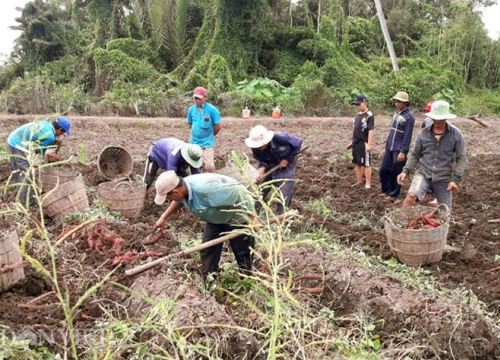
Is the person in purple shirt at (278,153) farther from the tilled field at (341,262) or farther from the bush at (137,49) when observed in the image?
the bush at (137,49)

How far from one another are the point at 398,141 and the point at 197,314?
166 inches

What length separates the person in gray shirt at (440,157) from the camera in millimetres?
5430

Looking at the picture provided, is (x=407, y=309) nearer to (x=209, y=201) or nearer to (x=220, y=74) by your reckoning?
(x=209, y=201)

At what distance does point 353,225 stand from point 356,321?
88.7 inches

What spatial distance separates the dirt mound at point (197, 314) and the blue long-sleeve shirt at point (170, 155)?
5.68 feet

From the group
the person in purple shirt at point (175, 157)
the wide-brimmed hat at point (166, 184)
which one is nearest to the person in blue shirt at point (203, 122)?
the person in purple shirt at point (175, 157)

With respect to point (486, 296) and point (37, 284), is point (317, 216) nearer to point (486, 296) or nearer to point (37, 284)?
point (486, 296)

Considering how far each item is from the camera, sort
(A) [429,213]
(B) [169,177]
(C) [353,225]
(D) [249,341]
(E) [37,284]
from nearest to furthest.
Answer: (D) [249,341]
(B) [169,177]
(E) [37,284]
(A) [429,213]
(C) [353,225]

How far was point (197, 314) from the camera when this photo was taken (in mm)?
3645

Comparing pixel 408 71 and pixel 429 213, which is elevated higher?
pixel 429 213

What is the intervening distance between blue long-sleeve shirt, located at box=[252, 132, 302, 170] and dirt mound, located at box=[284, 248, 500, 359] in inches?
55.7

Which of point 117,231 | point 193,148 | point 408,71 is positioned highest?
point 193,148

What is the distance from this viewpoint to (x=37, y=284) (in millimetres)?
4340

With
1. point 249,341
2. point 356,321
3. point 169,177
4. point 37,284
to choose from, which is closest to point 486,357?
point 356,321
